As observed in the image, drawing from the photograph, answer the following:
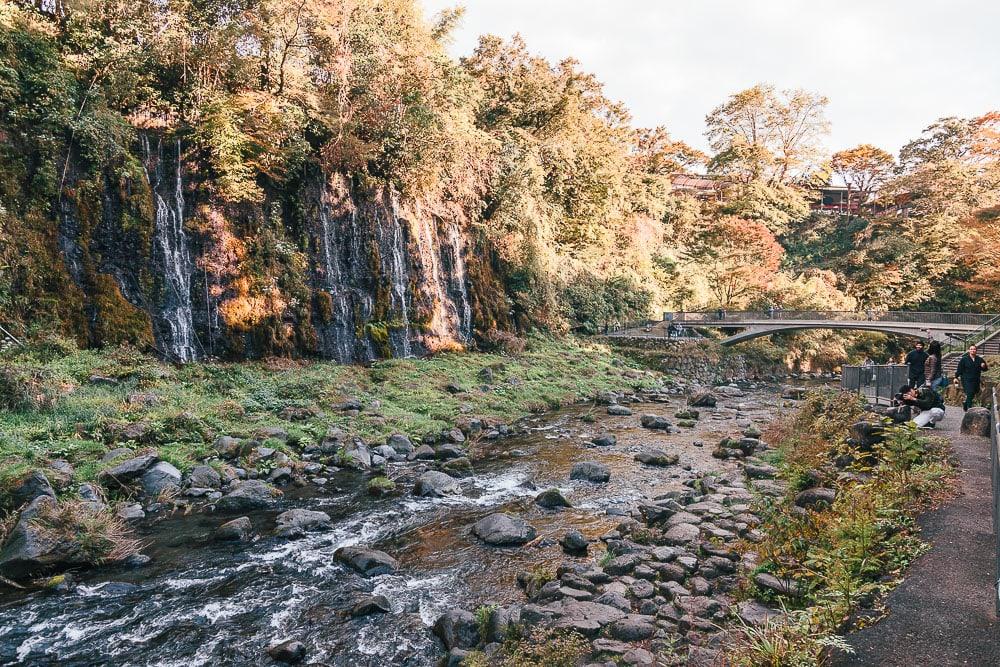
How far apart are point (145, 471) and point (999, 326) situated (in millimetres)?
33189

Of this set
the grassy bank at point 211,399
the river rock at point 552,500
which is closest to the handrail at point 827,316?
the grassy bank at point 211,399

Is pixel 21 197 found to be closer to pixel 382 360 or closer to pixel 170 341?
pixel 170 341

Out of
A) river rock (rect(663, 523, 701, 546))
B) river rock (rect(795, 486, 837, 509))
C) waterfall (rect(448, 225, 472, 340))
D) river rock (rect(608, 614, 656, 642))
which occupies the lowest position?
river rock (rect(663, 523, 701, 546))

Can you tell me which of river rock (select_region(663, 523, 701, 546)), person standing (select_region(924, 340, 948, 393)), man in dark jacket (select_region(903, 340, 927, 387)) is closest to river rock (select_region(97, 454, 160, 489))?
river rock (select_region(663, 523, 701, 546))

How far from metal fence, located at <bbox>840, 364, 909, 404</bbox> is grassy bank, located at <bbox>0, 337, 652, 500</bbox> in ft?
32.8

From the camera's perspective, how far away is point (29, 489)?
8477 mm

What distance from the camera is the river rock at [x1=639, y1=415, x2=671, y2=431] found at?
57.2 feet

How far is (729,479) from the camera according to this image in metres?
11.5

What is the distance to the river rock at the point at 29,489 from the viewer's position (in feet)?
27.3

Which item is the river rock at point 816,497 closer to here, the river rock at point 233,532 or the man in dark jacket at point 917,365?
the man in dark jacket at point 917,365

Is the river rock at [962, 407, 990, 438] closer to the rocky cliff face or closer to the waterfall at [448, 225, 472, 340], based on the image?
the rocky cliff face

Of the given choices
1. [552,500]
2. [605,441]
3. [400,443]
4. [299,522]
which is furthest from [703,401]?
[299,522]

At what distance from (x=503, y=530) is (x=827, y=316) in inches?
1286

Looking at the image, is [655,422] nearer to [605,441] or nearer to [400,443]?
[605,441]
